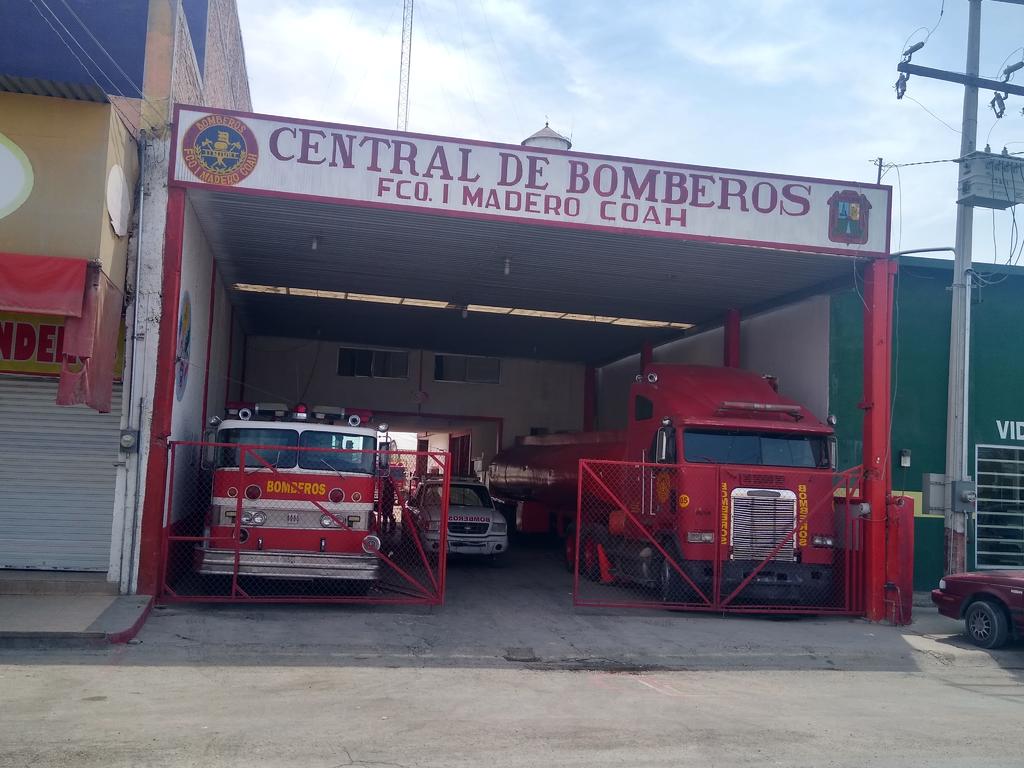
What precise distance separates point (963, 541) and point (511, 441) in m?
15.8

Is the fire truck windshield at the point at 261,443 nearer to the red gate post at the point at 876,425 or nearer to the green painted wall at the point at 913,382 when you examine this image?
the red gate post at the point at 876,425

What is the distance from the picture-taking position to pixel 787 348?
60.8 ft

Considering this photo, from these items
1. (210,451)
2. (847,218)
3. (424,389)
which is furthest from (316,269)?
(424,389)

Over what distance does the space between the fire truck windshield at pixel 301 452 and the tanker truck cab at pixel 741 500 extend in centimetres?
455

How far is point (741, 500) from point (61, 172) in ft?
33.5

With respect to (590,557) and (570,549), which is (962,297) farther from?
(570,549)

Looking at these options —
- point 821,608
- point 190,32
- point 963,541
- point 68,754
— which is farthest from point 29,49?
point 963,541

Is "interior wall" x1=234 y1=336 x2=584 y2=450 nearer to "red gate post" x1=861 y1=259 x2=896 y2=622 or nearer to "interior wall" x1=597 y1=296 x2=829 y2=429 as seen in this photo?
"interior wall" x1=597 y1=296 x2=829 y2=429

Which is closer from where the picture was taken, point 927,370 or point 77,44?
point 77,44

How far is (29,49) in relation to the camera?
13609 mm

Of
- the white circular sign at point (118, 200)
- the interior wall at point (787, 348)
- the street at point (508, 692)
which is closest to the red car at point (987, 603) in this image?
the street at point (508, 692)

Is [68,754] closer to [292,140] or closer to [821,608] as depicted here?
[292,140]

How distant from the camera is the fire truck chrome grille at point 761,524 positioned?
13.9 m

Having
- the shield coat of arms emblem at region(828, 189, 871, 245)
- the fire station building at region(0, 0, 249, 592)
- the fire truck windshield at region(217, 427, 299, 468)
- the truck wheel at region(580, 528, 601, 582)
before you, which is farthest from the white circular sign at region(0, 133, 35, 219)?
the shield coat of arms emblem at region(828, 189, 871, 245)
